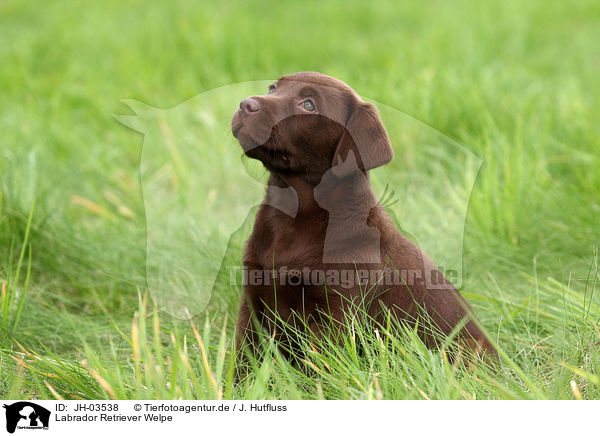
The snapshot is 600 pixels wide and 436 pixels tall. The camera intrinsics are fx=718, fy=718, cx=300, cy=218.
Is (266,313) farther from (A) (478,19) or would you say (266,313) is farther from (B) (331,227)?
(A) (478,19)

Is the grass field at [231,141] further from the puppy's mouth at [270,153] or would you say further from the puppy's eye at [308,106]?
the puppy's eye at [308,106]

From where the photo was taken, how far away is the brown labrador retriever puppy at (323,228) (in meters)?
2.30

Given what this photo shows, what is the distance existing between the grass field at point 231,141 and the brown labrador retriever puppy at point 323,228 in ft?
0.45

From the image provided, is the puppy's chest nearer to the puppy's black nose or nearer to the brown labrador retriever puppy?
the brown labrador retriever puppy

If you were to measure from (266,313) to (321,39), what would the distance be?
4551 millimetres

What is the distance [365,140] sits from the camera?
237 centimetres

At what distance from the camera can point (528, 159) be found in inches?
156
